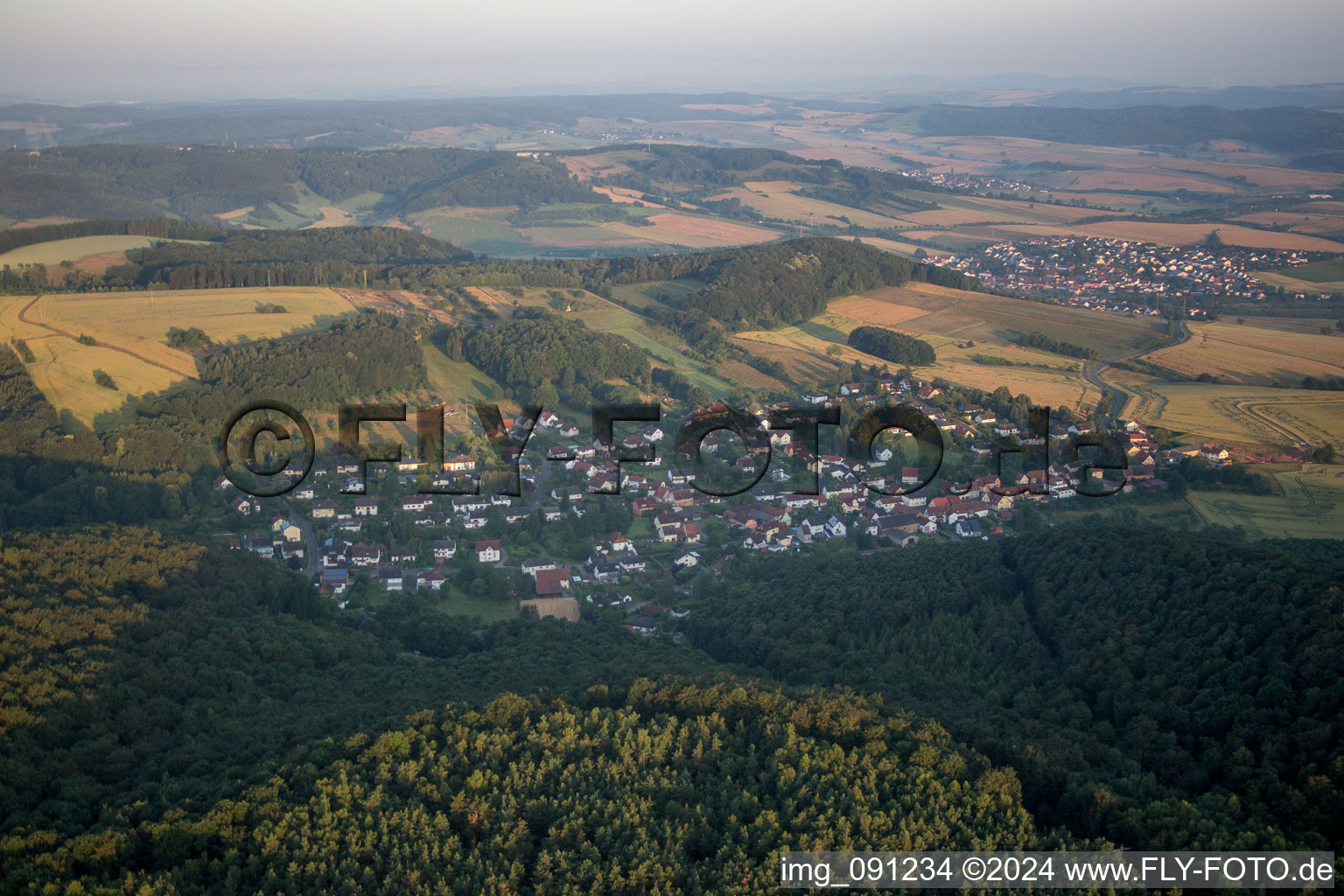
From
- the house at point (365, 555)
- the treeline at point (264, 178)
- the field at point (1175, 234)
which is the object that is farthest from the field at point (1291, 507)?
the treeline at point (264, 178)

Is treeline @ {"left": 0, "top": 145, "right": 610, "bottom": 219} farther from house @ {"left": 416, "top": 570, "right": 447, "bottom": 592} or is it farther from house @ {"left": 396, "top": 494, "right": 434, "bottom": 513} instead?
house @ {"left": 416, "top": 570, "right": 447, "bottom": 592}

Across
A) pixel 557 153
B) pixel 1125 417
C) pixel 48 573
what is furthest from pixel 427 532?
pixel 557 153

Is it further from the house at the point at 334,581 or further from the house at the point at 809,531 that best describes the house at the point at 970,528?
the house at the point at 334,581

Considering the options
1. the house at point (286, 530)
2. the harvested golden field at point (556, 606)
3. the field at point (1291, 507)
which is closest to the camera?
the harvested golden field at point (556, 606)

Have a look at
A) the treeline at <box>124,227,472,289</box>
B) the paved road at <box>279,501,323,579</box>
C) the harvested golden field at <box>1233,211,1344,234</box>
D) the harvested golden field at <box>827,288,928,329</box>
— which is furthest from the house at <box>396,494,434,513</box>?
the harvested golden field at <box>1233,211,1344,234</box>

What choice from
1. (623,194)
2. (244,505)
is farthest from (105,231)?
(623,194)
